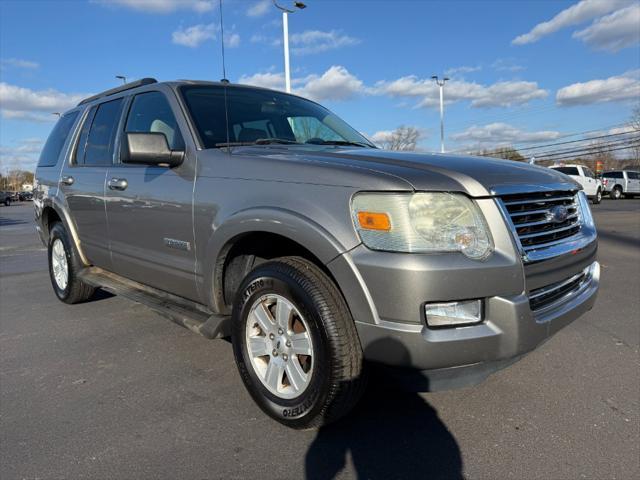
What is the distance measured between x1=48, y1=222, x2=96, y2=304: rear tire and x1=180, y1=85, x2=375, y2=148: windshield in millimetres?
2247

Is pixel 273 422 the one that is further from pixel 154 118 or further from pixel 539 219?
pixel 154 118

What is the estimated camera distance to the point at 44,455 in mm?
2361

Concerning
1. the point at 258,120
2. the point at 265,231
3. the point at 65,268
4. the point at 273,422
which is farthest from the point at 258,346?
the point at 65,268

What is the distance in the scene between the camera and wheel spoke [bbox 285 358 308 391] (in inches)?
97.4

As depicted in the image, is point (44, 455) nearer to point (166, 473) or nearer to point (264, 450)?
point (166, 473)

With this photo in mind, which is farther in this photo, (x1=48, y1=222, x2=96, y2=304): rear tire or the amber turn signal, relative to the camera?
(x1=48, y1=222, x2=96, y2=304): rear tire

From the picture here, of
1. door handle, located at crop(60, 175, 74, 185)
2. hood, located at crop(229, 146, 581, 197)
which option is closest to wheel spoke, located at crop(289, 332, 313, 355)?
hood, located at crop(229, 146, 581, 197)

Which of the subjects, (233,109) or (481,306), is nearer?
(481,306)

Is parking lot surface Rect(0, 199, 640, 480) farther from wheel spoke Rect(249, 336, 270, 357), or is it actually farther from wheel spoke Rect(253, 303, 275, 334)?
wheel spoke Rect(253, 303, 275, 334)

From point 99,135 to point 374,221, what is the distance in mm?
3265

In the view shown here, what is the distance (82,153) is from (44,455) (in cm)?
305

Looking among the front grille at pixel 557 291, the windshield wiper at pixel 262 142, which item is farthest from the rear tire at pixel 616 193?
the windshield wiper at pixel 262 142

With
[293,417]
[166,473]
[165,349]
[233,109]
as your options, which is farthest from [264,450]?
[233,109]

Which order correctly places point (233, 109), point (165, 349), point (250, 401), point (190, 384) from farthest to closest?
point (165, 349) < point (233, 109) < point (190, 384) < point (250, 401)
